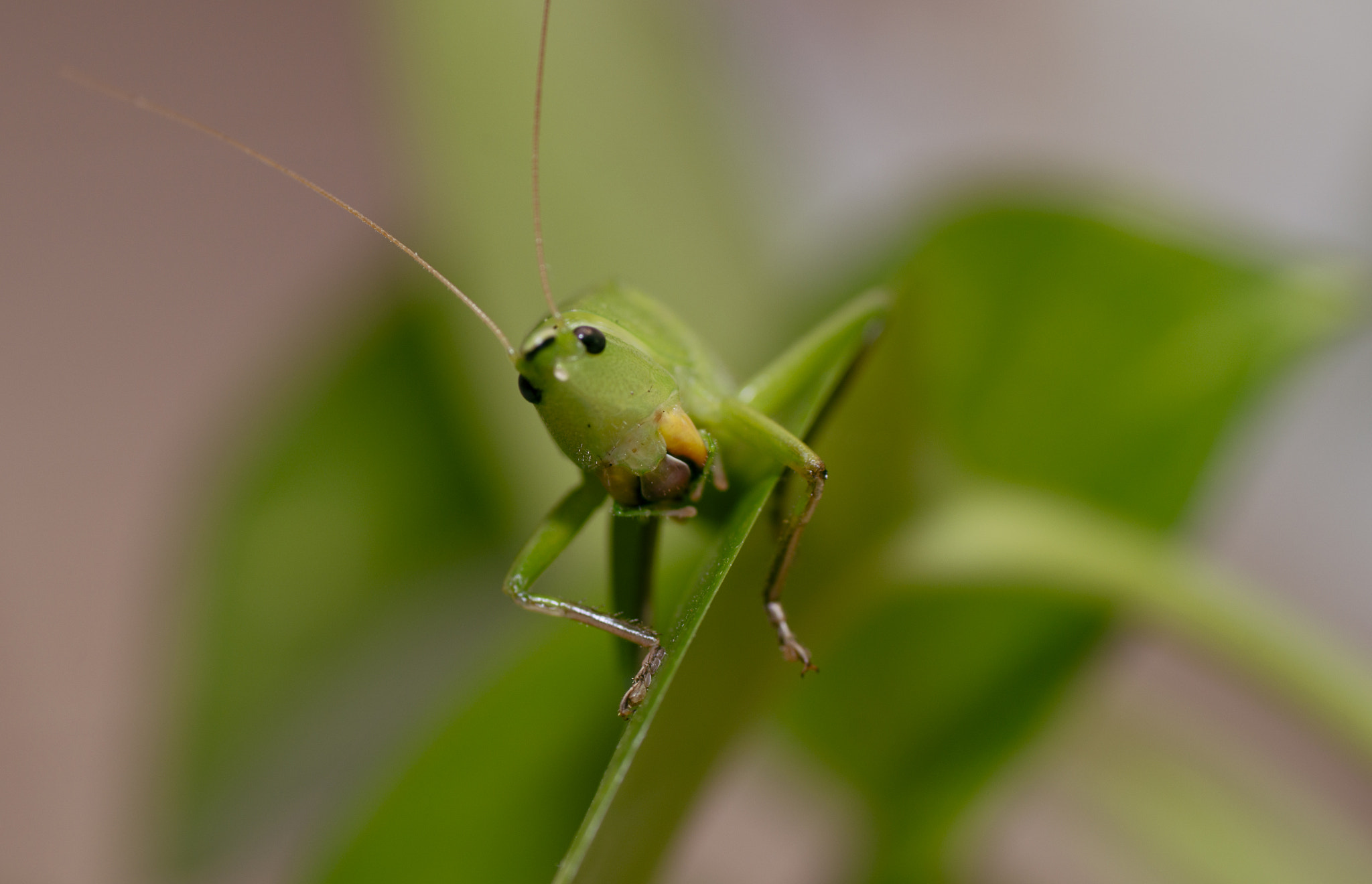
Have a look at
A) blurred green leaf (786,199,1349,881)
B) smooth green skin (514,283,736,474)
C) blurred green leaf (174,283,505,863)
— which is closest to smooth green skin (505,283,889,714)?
smooth green skin (514,283,736,474)

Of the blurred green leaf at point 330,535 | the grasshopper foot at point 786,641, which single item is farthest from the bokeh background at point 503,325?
the grasshopper foot at point 786,641

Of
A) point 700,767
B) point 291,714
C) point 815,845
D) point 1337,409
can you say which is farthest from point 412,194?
point 1337,409

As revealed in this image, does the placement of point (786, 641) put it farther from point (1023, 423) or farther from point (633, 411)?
point (1023, 423)

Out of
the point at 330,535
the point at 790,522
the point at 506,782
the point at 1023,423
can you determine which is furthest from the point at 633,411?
the point at 330,535

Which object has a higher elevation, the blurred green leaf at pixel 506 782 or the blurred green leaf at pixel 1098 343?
the blurred green leaf at pixel 1098 343

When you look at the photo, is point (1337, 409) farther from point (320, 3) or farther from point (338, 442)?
point (320, 3)

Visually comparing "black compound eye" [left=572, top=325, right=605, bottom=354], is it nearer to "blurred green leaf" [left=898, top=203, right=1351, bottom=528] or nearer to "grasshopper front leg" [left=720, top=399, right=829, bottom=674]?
"grasshopper front leg" [left=720, top=399, right=829, bottom=674]

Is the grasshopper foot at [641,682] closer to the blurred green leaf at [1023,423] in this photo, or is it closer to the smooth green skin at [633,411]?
the smooth green skin at [633,411]
